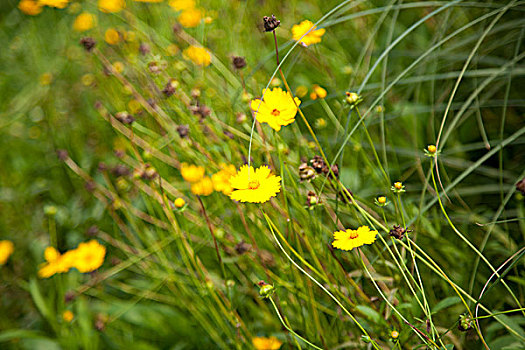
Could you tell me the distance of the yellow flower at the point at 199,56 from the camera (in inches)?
37.5

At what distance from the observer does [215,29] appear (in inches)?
52.7

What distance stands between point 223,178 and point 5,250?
70 centimetres

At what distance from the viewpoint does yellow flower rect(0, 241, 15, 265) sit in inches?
43.2

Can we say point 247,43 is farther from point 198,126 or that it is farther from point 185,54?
point 198,126

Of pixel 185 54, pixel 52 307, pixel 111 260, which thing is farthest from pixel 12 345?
pixel 185 54

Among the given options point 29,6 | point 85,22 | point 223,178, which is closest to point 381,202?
point 223,178

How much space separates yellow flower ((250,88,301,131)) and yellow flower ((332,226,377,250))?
16 cm

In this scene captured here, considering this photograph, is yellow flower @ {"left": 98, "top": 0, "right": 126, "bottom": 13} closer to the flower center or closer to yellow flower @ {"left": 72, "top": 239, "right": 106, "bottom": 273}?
yellow flower @ {"left": 72, "top": 239, "right": 106, "bottom": 273}

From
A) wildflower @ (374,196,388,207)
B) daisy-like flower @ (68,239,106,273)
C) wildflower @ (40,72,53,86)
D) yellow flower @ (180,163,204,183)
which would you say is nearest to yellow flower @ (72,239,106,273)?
daisy-like flower @ (68,239,106,273)

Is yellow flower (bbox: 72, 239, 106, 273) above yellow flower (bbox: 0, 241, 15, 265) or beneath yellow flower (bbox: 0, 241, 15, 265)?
above

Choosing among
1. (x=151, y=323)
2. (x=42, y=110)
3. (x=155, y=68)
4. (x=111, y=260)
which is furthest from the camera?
(x=42, y=110)

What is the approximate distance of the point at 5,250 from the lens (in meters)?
1.12

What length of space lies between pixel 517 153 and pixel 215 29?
2.92 ft

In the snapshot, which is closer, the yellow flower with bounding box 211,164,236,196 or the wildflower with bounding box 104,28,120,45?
the yellow flower with bounding box 211,164,236,196
